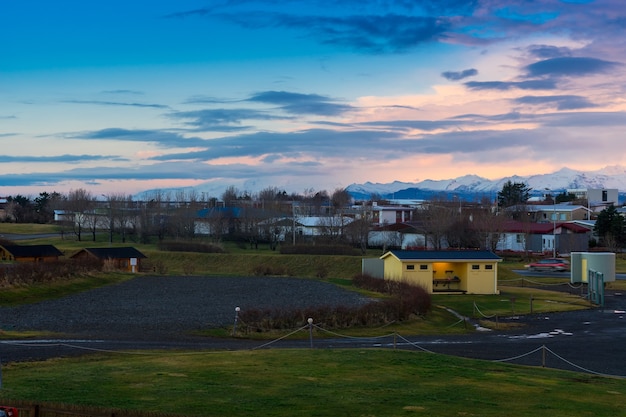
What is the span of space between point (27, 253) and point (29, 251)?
0.43 m

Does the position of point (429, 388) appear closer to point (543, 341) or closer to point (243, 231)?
point (543, 341)

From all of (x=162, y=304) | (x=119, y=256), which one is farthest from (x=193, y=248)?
(x=162, y=304)

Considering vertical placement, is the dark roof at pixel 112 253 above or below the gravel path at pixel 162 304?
above

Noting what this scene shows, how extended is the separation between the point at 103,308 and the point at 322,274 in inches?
1154

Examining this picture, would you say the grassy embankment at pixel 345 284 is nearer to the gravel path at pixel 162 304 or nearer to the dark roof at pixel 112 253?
the gravel path at pixel 162 304

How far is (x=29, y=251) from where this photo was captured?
5816 centimetres

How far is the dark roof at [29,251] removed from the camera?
57.2 m

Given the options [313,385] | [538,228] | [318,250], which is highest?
[538,228]

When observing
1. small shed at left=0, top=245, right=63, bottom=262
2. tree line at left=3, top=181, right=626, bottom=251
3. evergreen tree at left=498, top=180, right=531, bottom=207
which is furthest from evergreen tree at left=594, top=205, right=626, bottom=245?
small shed at left=0, top=245, right=63, bottom=262

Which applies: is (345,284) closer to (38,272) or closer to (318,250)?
(38,272)

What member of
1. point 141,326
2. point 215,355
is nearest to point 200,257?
point 141,326

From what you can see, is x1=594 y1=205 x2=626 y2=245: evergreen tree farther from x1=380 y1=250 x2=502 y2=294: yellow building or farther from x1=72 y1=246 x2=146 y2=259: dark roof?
x1=72 y1=246 x2=146 y2=259: dark roof

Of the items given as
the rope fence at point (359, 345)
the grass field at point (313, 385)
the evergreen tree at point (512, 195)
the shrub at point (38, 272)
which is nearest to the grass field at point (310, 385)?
→ the grass field at point (313, 385)

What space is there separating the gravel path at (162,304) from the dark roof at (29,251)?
12.6m
